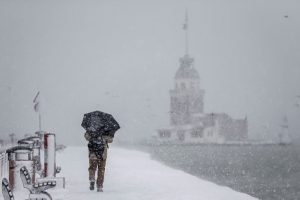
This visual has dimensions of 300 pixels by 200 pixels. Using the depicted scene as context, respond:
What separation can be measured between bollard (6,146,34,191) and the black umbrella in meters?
1.59

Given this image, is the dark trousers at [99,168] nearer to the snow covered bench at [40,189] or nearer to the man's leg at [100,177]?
the man's leg at [100,177]

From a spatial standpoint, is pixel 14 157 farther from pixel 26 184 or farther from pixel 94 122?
pixel 26 184

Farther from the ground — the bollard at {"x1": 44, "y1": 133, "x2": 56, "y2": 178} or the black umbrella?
the black umbrella

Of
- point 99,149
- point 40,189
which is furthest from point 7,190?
point 99,149

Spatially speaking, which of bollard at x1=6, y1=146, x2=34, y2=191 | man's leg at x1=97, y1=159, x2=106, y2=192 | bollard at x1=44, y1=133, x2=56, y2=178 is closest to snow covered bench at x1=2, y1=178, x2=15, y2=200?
bollard at x1=6, y1=146, x2=34, y2=191

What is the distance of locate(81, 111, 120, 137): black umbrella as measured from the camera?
1191 cm

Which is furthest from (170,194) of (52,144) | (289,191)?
(289,191)

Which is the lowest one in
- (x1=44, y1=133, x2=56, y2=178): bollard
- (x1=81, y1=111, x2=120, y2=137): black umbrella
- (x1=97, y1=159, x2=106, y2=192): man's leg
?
(x1=97, y1=159, x2=106, y2=192): man's leg

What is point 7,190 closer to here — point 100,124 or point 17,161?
point 17,161

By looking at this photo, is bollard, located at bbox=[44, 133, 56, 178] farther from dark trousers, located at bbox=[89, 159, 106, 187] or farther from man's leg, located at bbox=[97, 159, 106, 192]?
man's leg, located at bbox=[97, 159, 106, 192]

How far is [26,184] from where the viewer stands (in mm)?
7848

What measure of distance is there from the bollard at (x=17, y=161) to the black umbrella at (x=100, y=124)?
5.21ft

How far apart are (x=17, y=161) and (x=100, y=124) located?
2.05 m

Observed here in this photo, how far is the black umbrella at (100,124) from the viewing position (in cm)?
1191
